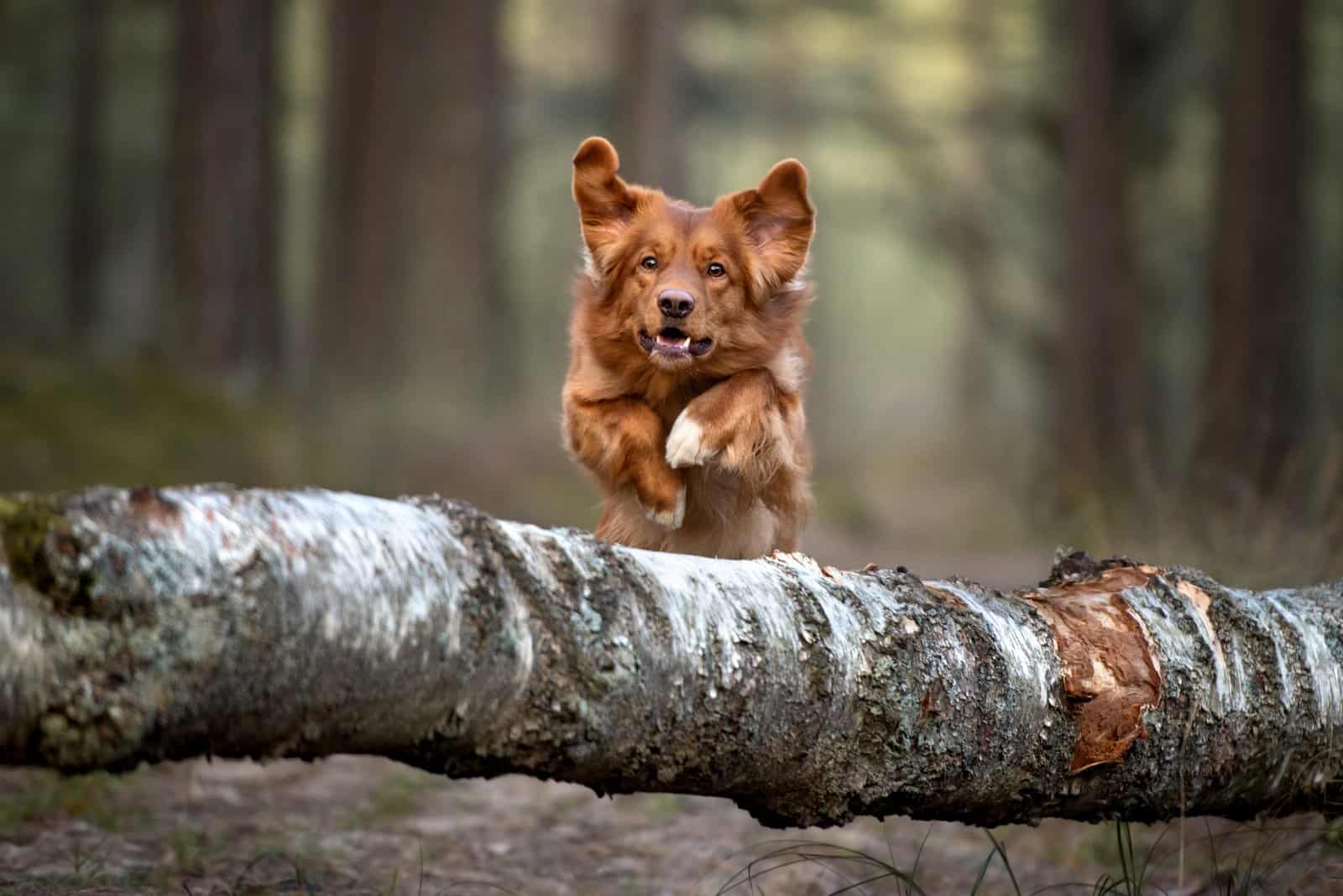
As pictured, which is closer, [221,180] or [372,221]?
[221,180]

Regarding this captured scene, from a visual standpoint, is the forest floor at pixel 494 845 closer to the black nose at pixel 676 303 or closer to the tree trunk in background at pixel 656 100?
the black nose at pixel 676 303

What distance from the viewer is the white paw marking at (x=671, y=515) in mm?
4832

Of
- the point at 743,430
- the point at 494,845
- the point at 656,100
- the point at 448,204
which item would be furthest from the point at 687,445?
the point at 656,100

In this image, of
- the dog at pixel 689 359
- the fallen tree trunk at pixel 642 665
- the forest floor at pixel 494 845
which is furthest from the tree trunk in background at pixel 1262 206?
the fallen tree trunk at pixel 642 665

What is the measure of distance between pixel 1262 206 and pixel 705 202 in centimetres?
1884

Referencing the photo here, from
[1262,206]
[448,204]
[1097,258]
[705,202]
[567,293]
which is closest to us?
[567,293]

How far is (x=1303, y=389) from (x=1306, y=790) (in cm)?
903

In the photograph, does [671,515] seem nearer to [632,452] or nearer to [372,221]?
[632,452]

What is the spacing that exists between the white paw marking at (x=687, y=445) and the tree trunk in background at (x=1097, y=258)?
421 inches

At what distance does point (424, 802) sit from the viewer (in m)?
5.41

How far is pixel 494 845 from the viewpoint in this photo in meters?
4.79

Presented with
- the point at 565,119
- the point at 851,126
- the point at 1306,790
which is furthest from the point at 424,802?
the point at 851,126

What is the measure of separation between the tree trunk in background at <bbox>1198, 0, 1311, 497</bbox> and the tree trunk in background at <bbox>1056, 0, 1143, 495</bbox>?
9.18ft

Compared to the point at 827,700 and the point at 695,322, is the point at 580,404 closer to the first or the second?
the point at 695,322
